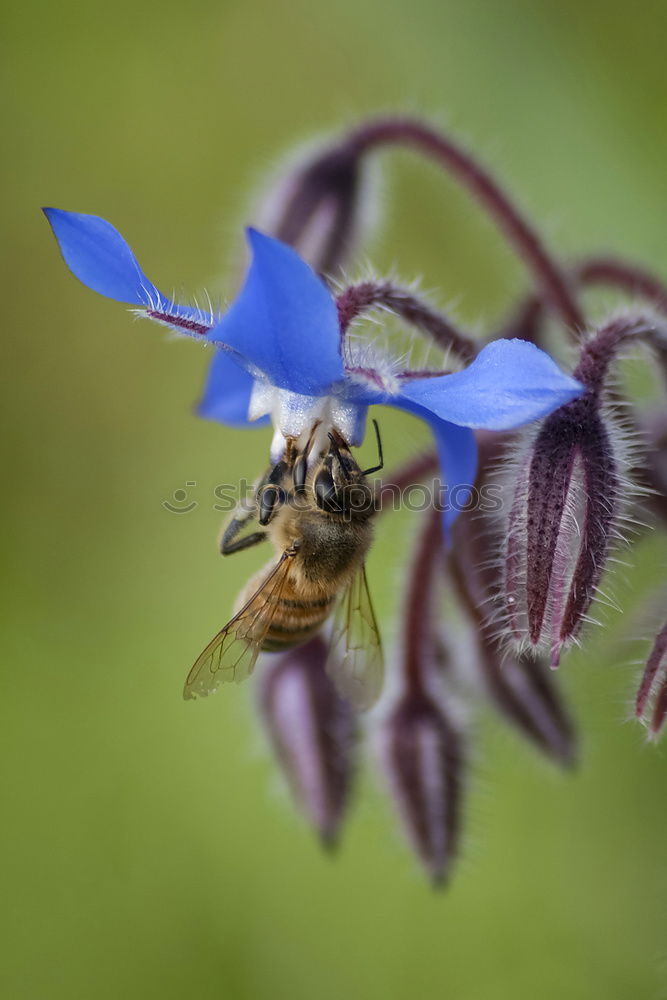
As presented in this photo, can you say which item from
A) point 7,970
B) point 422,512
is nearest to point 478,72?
point 422,512

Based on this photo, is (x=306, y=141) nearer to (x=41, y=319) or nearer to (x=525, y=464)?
(x=525, y=464)

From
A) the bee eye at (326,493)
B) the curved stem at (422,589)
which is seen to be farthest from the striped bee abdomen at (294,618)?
the curved stem at (422,589)

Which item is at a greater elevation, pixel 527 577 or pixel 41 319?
pixel 41 319

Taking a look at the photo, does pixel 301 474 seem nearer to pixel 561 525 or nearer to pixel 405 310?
pixel 405 310

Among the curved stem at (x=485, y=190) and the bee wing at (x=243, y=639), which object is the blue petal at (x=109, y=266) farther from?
the curved stem at (x=485, y=190)

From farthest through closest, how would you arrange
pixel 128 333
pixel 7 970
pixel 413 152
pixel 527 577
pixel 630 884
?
pixel 128 333 → pixel 7 970 → pixel 630 884 → pixel 413 152 → pixel 527 577

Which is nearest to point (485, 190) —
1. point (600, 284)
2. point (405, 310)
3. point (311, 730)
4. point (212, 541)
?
point (600, 284)
